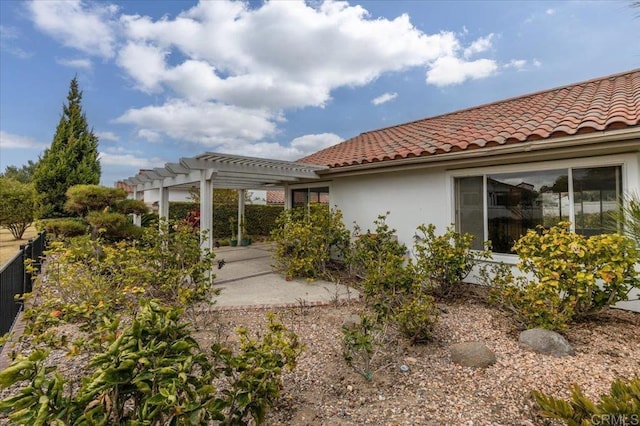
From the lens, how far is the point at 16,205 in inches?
608

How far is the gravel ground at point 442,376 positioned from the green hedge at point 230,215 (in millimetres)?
13414

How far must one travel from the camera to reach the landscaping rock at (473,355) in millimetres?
4086

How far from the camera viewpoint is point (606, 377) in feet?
12.1

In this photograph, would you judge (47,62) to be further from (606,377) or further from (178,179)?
(606,377)

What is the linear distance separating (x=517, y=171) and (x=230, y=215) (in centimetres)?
1568

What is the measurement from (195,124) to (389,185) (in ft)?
42.9

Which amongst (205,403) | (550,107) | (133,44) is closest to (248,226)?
(133,44)

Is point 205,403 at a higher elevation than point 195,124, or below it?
below

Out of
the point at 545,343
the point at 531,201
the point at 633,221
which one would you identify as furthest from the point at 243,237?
the point at 633,221

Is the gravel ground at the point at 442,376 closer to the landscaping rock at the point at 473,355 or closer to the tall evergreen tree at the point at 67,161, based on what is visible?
the landscaping rock at the point at 473,355

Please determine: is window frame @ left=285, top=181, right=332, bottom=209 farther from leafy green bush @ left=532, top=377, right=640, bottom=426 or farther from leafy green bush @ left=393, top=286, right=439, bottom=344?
leafy green bush @ left=532, top=377, right=640, bottom=426

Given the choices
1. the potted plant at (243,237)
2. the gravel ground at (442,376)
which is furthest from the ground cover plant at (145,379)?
the potted plant at (243,237)

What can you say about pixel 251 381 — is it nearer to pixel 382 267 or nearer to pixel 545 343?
pixel 382 267

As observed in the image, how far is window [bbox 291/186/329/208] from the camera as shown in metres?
11.8
